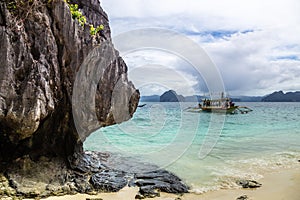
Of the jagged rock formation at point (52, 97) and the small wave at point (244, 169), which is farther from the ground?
the jagged rock formation at point (52, 97)

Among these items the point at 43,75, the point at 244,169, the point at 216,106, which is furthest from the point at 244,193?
the point at 216,106

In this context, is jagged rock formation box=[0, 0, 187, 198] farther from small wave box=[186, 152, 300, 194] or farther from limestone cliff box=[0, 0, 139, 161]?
small wave box=[186, 152, 300, 194]

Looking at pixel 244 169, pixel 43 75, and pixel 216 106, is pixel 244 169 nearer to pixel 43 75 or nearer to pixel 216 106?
pixel 43 75

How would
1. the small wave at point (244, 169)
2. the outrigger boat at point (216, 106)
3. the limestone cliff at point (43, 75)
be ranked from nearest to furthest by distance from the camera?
the limestone cliff at point (43, 75)
the small wave at point (244, 169)
the outrigger boat at point (216, 106)

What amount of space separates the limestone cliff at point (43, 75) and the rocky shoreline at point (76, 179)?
40 centimetres

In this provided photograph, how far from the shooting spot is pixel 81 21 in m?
8.70

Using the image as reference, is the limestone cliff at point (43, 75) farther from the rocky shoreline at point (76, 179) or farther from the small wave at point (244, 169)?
the small wave at point (244, 169)

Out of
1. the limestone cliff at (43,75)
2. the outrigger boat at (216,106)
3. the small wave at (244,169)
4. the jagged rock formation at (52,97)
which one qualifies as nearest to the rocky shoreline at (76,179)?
the jagged rock formation at (52,97)

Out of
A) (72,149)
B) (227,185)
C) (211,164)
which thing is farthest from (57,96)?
(211,164)

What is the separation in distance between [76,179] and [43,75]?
3401mm

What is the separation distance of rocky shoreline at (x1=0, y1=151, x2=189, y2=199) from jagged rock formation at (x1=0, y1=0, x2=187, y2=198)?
0.02 metres

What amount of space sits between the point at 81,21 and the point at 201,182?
669 centimetres

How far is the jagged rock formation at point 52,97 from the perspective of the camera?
6.80 meters

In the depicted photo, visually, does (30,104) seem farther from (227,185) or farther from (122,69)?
(227,185)
